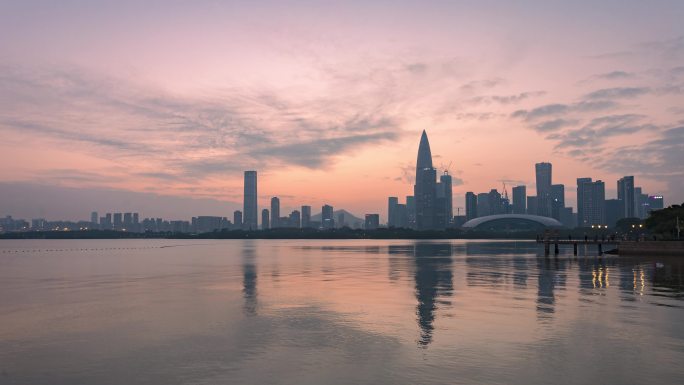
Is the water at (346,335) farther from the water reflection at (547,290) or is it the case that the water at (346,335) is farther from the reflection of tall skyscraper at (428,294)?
the water reflection at (547,290)

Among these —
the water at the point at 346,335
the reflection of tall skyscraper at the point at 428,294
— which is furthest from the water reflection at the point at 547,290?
the reflection of tall skyscraper at the point at 428,294

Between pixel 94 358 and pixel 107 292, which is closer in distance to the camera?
pixel 94 358

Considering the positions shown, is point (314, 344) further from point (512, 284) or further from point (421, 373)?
point (512, 284)

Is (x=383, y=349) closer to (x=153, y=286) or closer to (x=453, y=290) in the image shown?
(x=453, y=290)

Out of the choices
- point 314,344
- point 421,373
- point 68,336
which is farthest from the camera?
point 68,336

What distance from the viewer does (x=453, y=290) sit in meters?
47.7

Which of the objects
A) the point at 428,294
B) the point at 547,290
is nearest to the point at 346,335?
the point at 428,294

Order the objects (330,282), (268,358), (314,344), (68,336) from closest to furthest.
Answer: (268,358) < (314,344) < (68,336) < (330,282)

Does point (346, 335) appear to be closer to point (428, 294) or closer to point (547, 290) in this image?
point (428, 294)

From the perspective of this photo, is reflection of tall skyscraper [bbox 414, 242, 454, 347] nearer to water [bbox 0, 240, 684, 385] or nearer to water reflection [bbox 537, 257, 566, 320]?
water [bbox 0, 240, 684, 385]

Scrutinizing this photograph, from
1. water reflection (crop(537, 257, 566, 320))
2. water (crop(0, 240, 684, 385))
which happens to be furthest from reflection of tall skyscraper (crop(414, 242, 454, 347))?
water reflection (crop(537, 257, 566, 320))

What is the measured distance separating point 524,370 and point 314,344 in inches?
374

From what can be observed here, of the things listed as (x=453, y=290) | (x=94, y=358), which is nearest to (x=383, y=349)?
(x=94, y=358)

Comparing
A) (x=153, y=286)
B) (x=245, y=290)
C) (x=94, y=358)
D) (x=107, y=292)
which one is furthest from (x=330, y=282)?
(x=94, y=358)
